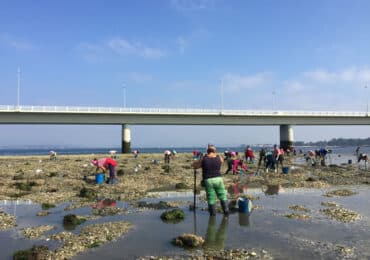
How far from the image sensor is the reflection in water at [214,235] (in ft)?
29.9

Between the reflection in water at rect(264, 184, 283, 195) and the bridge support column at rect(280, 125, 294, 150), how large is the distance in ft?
225

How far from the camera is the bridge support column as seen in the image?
87562 mm

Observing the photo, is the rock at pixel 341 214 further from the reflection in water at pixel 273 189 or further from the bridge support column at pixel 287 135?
the bridge support column at pixel 287 135

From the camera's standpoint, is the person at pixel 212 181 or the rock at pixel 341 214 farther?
the person at pixel 212 181

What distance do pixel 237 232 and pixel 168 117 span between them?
218ft

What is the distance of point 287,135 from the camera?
288 ft

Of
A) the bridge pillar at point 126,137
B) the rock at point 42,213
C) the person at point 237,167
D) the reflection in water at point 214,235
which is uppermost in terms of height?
the bridge pillar at point 126,137

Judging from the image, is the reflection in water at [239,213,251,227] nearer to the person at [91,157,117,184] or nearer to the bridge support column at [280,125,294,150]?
the person at [91,157,117,184]

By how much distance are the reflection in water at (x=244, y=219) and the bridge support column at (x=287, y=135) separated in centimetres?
7773

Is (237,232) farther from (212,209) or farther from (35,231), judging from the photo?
(35,231)

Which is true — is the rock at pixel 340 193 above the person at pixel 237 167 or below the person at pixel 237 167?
below

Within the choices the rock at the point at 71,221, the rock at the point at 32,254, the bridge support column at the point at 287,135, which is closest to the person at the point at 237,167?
the rock at the point at 71,221

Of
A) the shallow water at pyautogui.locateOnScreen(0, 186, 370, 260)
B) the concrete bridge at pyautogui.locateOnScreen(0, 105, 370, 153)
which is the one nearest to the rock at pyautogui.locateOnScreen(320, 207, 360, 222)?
the shallow water at pyautogui.locateOnScreen(0, 186, 370, 260)

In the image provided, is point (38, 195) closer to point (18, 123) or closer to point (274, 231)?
point (274, 231)
